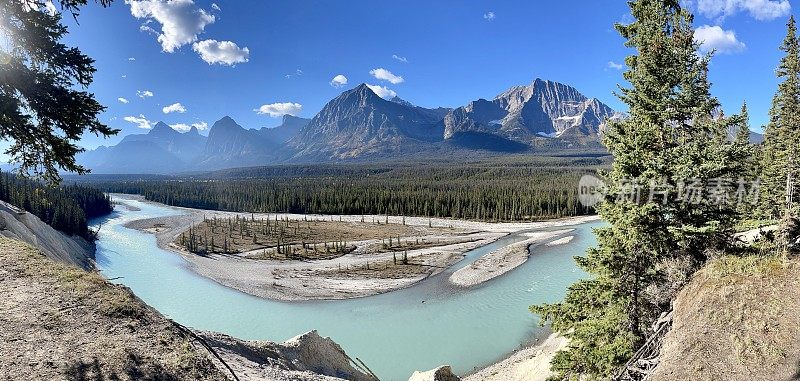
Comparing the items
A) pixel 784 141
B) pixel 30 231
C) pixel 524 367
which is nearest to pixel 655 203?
pixel 524 367

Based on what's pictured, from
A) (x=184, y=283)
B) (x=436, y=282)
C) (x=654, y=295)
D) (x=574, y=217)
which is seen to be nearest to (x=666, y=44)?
(x=654, y=295)

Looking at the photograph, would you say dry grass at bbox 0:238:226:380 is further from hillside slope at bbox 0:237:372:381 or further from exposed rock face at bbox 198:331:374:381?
exposed rock face at bbox 198:331:374:381

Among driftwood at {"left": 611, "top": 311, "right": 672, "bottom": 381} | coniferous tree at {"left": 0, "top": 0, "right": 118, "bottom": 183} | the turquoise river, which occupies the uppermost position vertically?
coniferous tree at {"left": 0, "top": 0, "right": 118, "bottom": 183}

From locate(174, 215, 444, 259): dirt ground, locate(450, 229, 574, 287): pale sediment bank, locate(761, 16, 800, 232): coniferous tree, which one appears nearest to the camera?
locate(761, 16, 800, 232): coniferous tree

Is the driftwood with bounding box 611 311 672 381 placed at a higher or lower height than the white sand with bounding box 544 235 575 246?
higher

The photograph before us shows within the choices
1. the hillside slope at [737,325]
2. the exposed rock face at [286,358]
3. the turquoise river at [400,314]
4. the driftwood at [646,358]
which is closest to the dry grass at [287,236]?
the turquoise river at [400,314]

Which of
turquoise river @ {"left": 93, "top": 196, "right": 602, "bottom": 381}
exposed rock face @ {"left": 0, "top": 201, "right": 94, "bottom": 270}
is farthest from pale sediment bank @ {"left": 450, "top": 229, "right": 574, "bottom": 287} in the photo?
exposed rock face @ {"left": 0, "top": 201, "right": 94, "bottom": 270}

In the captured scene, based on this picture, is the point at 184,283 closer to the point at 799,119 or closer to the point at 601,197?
the point at 601,197
